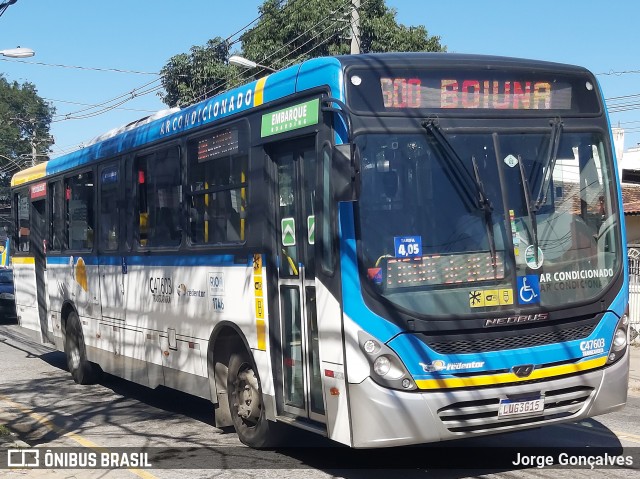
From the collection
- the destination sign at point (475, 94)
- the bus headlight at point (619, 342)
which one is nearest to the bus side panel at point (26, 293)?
the destination sign at point (475, 94)

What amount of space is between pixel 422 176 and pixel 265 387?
101 inches

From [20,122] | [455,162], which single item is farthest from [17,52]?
[20,122]

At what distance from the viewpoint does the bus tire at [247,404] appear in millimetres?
8688

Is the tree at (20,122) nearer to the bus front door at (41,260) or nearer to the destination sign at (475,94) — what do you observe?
the bus front door at (41,260)

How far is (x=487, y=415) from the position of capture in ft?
23.1

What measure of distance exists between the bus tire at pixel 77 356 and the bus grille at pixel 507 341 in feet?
26.8

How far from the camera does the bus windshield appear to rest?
7051 mm

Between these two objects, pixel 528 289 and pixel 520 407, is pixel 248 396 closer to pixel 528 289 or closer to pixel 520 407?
pixel 520 407

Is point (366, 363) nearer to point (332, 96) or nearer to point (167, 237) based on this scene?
point (332, 96)

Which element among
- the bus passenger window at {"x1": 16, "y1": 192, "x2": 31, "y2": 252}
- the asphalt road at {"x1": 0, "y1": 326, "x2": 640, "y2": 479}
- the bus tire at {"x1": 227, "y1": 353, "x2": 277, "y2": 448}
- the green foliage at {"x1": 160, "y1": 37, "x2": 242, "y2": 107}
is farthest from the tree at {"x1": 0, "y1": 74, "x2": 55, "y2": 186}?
the bus tire at {"x1": 227, "y1": 353, "x2": 277, "y2": 448}

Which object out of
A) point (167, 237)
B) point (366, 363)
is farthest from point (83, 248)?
point (366, 363)

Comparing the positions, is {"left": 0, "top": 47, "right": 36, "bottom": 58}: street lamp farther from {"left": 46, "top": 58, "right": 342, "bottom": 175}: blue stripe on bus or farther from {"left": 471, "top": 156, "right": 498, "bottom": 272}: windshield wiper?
{"left": 471, "top": 156, "right": 498, "bottom": 272}: windshield wiper

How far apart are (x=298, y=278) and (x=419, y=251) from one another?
1.25 meters

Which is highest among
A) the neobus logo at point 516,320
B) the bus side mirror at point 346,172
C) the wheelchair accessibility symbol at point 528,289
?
the bus side mirror at point 346,172
